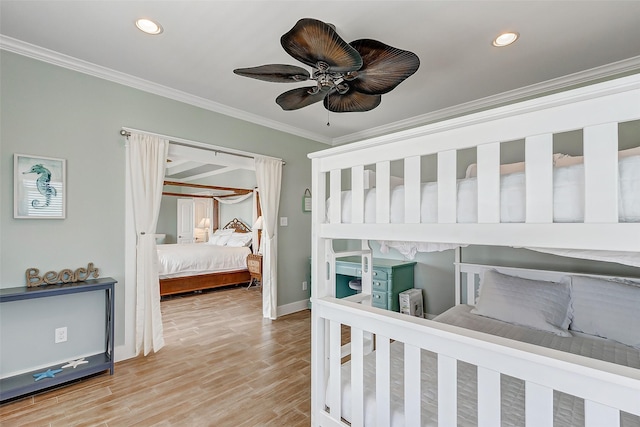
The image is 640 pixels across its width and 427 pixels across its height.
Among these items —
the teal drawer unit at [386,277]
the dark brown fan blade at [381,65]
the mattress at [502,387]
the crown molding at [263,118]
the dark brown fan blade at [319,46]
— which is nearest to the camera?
the mattress at [502,387]

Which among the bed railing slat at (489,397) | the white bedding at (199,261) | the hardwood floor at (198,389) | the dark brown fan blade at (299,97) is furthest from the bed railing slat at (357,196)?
the white bedding at (199,261)

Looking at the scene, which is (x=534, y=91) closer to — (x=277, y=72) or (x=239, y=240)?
(x=277, y=72)

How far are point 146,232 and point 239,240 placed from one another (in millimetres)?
3629

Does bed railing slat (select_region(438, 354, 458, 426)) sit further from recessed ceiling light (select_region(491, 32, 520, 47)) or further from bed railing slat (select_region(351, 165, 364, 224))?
recessed ceiling light (select_region(491, 32, 520, 47))

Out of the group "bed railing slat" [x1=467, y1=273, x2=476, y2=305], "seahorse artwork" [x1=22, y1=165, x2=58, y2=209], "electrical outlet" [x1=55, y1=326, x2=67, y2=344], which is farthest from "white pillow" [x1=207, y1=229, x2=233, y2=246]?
"bed railing slat" [x1=467, y1=273, x2=476, y2=305]

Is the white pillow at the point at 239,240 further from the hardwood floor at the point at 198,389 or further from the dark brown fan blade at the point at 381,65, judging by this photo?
the dark brown fan blade at the point at 381,65

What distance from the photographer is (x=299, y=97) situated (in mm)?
2162

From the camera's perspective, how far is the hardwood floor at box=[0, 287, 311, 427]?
6.02 ft

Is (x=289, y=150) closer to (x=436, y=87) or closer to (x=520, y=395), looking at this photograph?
(x=436, y=87)

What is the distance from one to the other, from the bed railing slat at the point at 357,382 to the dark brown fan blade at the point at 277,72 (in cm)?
150

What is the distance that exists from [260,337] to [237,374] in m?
0.75

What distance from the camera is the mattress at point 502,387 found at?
1.19m

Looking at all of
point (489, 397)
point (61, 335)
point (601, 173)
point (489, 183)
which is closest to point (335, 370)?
point (489, 397)

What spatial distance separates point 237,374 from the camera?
7.76 ft
